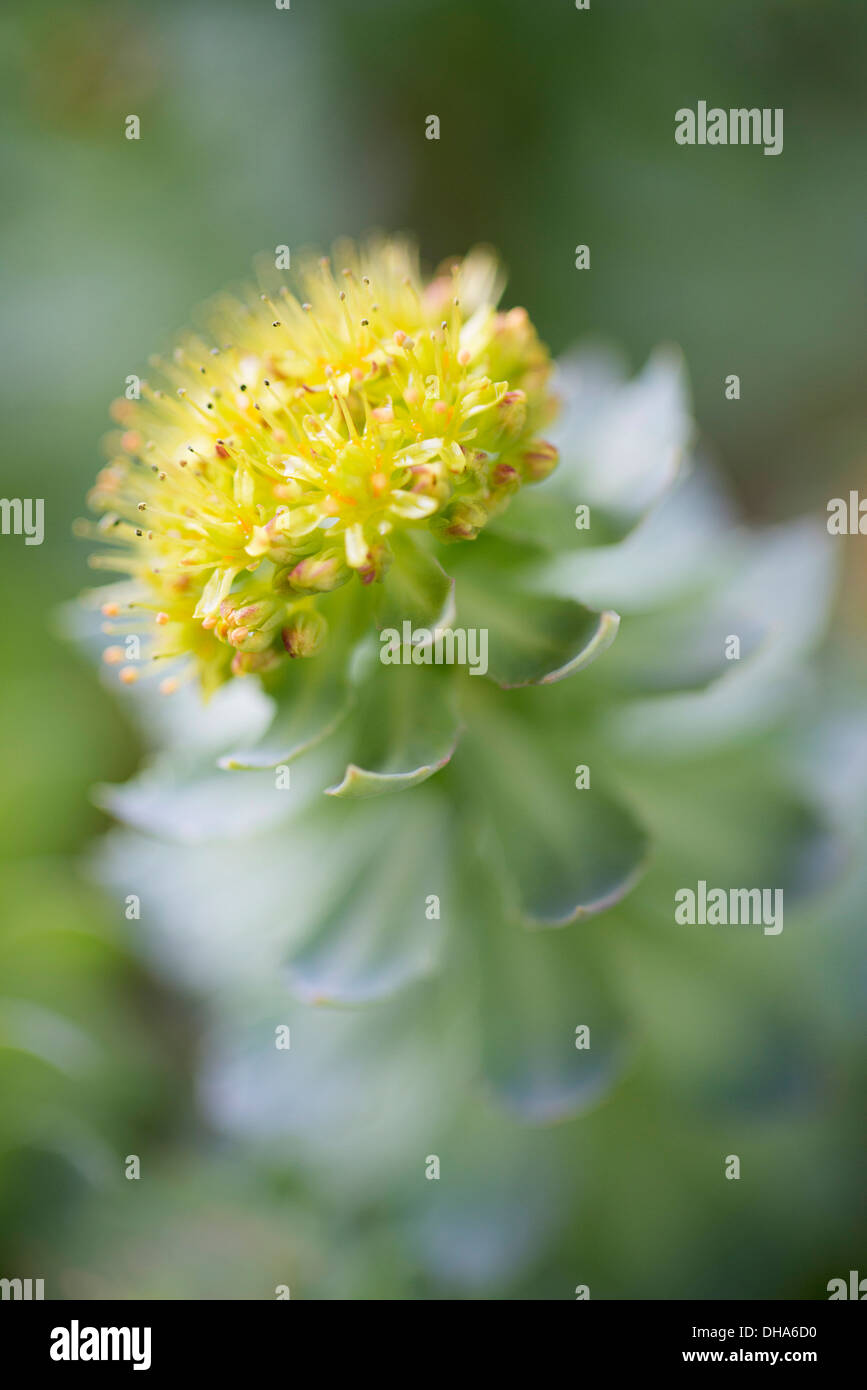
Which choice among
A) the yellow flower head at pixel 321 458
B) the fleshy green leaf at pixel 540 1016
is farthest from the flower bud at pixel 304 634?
the fleshy green leaf at pixel 540 1016

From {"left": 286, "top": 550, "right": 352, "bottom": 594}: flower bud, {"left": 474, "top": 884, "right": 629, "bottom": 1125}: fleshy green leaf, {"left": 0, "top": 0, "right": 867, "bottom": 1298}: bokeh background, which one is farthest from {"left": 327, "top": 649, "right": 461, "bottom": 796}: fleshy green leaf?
{"left": 0, "top": 0, "right": 867, "bottom": 1298}: bokeh background

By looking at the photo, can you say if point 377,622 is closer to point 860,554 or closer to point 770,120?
point 860,554

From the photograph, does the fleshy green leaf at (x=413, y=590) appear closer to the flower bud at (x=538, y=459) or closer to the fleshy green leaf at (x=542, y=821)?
the flower bud at (x=538, y=459)

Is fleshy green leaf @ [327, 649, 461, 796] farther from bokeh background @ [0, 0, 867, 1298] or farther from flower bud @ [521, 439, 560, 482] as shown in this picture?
bokeh background @ [0, 0, 867, 1298]

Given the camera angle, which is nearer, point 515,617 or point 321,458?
point 321,458

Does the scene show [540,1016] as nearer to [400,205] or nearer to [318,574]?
[318,574]

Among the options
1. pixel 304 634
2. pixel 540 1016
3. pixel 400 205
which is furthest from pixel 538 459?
pixel 400 205

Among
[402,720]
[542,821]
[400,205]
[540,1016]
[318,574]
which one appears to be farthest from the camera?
[400,205]
